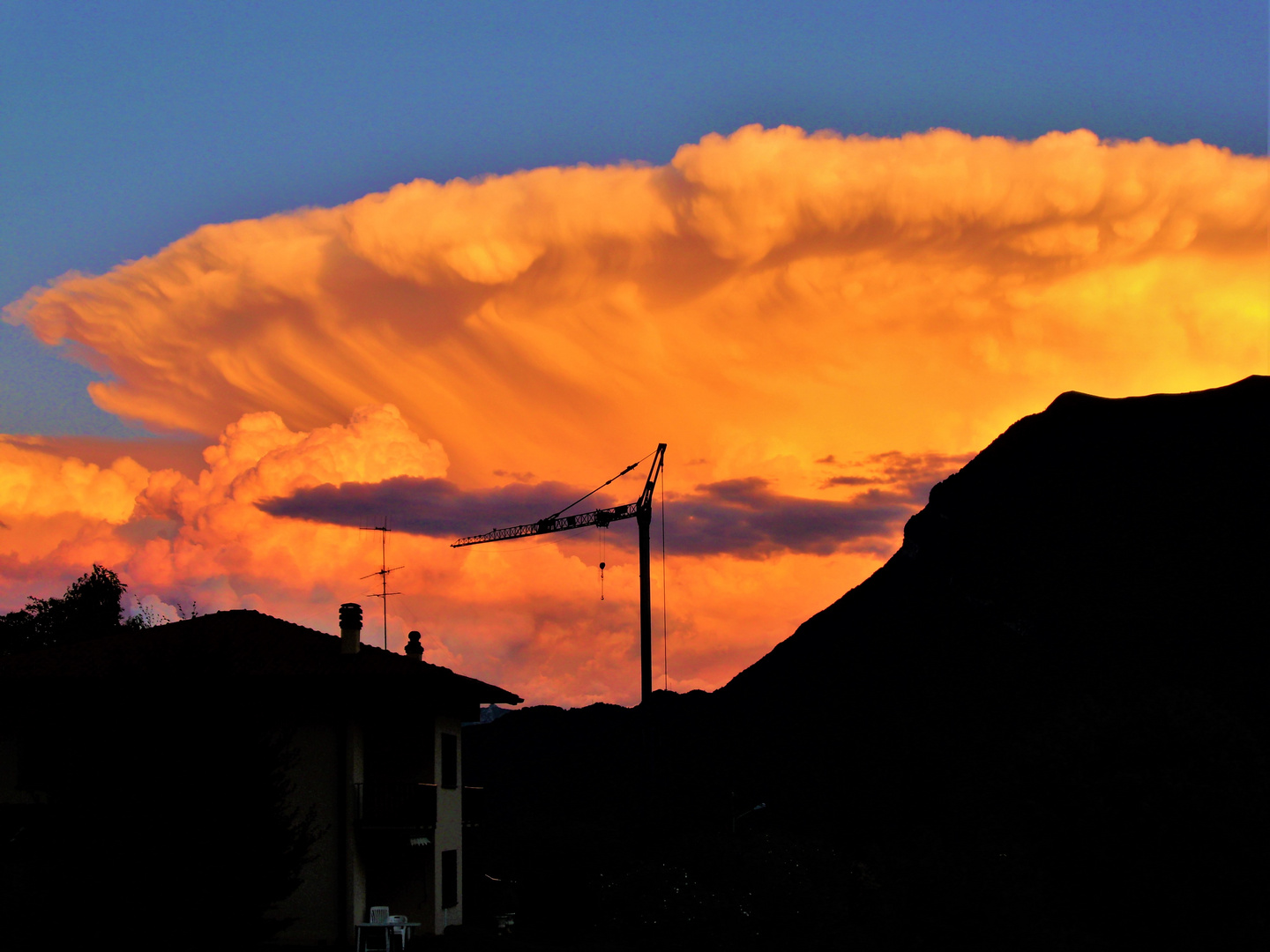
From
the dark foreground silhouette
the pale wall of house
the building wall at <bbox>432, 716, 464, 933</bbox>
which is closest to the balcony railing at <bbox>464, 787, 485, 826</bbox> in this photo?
the building wall at <bbox>432, 716, 464, 933</bbox>

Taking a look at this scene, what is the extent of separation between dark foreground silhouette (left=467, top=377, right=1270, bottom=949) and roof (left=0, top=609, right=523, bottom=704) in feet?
22.7

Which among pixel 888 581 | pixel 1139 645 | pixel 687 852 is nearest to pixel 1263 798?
pixel 687 852

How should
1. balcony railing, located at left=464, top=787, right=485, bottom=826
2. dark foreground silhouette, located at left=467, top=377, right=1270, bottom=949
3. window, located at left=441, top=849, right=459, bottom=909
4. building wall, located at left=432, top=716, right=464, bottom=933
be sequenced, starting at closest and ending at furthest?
building wall, located at left=432, top=716, right=464, bottom=933, window, located at left=441, top=849, right=459, bottom=909, balcony railing, located at left=464, top=787, right=485, bottom=826, dark foreground silhouette, located at left=467, top=377, right=1270, bottom=949

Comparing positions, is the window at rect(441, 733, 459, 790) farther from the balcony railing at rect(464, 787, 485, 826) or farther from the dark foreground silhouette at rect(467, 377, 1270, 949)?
the dark foreground silhouette at rect(467, 377, 1270, 949)

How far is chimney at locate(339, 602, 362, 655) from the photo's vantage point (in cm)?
3388

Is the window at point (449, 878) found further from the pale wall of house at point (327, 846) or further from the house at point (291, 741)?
the pale wall of house at point (327, 846)

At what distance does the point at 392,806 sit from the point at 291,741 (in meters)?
3.21

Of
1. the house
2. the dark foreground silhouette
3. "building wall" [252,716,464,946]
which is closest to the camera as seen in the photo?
the house

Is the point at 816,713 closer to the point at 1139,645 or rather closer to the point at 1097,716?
the point at 1139,645

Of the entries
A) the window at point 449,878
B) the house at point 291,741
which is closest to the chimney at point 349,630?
the house at point 291,741

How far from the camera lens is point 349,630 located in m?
34.1

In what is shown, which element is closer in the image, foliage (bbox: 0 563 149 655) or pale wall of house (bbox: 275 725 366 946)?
pale wall of house (bbox: 275 725 366 946)

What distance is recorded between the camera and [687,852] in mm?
45406

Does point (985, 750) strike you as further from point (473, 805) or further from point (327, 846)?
point (327, 846)
